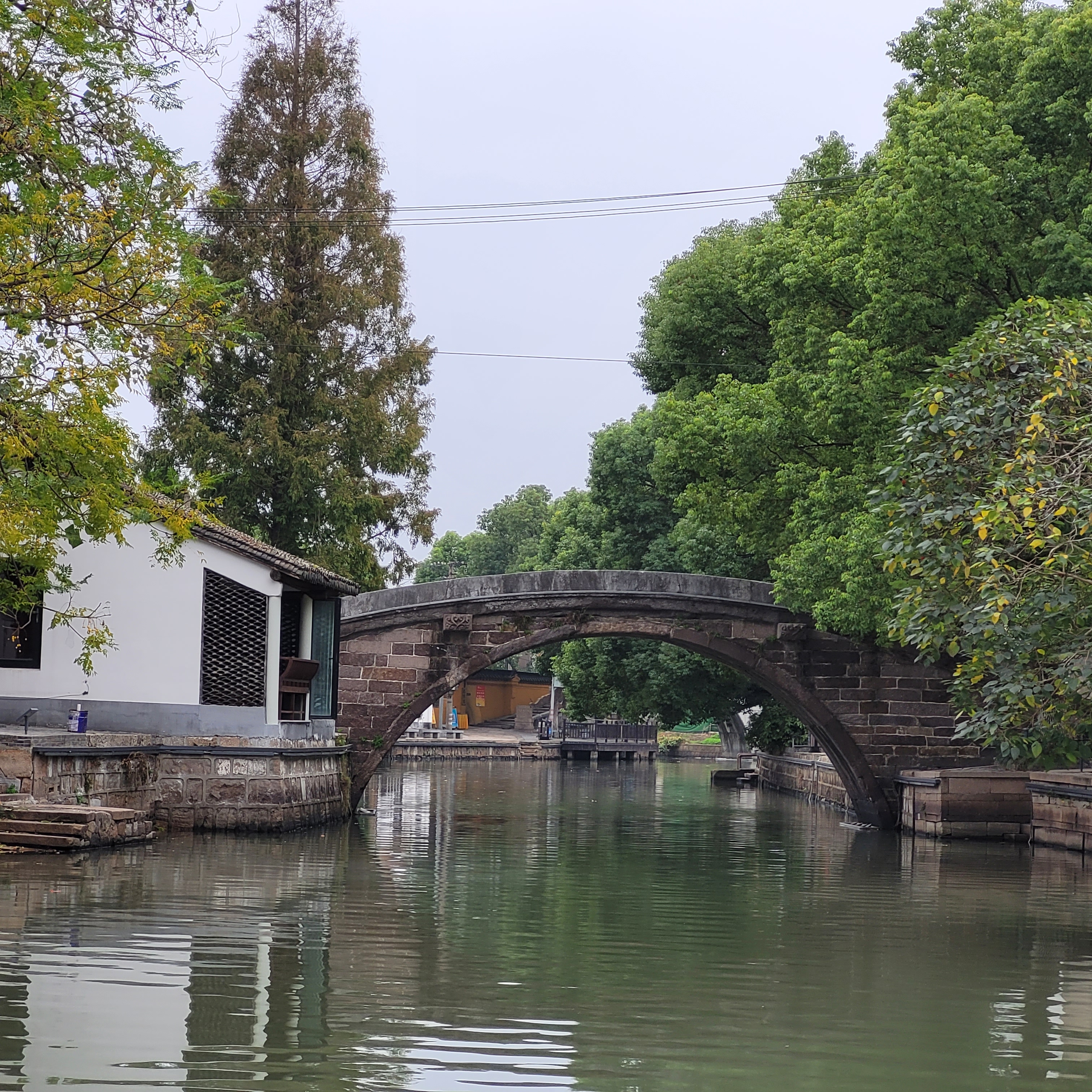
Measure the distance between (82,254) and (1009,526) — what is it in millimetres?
6413

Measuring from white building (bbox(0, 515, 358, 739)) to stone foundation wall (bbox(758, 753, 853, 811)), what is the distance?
1071 centimetres

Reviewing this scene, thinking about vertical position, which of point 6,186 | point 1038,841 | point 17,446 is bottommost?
point 1038,841

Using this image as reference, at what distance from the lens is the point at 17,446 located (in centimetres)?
924

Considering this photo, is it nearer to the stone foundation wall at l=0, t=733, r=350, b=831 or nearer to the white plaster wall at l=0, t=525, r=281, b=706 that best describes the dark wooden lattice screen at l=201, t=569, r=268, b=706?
the white plaster wall at l=0, t=525, r=281, b=706

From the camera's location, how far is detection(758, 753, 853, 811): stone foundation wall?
27156mm

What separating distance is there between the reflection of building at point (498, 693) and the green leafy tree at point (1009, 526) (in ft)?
173

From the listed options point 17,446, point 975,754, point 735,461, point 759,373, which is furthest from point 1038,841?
point 17,446

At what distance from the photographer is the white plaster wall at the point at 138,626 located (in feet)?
54.7

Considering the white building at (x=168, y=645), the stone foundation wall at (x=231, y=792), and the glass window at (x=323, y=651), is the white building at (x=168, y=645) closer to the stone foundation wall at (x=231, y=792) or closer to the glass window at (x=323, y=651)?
the stone foundation wall at (x=231, y=792)

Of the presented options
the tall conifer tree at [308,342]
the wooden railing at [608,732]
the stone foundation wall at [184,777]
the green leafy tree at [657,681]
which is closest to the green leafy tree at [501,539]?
the wooden railing at [608,732]

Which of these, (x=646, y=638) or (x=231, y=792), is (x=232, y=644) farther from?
(x=646, y=638)

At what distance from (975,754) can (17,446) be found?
53.7 ft

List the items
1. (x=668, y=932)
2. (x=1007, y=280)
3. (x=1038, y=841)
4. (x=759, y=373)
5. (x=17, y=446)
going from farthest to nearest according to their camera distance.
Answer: (x=759, y=373)
(x=1038, y=841)
(x=1007, y=280)
(x=668, y=932)
(x=17, y=446)

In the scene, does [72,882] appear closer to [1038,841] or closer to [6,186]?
[6,186]
